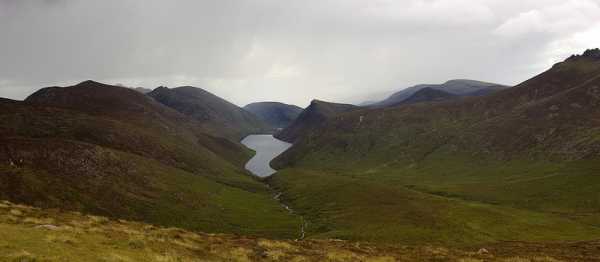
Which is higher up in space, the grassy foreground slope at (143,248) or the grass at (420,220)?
the grassy foreground slope at (143,248)

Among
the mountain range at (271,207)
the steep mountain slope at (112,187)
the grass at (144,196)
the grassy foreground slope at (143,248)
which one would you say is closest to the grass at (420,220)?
the mountain range at (271,207)

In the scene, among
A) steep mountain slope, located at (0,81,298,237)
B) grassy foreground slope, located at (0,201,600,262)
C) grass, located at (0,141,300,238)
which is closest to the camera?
grassy foreground slope, located at (0,201,600,262)

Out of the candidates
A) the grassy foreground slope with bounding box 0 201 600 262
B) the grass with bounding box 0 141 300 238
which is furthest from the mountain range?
the grass with bounding box 0 141 300 238

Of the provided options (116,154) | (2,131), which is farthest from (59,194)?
(2,131)

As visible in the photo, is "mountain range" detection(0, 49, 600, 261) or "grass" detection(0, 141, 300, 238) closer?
"mountain range" detection(0, 49, 600, 261)

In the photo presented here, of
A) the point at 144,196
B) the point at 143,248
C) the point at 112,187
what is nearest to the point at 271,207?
the point at 144,196

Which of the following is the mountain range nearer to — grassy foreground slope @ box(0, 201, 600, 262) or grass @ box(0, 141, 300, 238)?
grassy foreground slope @ box(0, 201, 600, 262)

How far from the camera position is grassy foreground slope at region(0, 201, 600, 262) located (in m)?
27.5

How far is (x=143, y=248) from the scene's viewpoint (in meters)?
32.5

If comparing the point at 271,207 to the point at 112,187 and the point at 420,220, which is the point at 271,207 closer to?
the point at 112,187

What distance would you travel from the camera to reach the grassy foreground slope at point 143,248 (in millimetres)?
27500

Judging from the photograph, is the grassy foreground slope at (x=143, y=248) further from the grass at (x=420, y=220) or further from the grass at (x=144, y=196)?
the grass at (x=144, y=196)

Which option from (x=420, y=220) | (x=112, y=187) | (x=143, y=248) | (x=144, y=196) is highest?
(x=143, y=248)

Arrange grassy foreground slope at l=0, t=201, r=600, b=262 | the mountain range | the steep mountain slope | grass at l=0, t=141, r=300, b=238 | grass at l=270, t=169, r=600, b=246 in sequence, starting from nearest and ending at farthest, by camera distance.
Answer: grassy foreground slope at l=0, t=201, r=600, b=262 → the mountain range → grass at l=270, t=169, r=600, b=246 → grass at l=0, t=141, r=300, b=238 → the steep mountain slope
